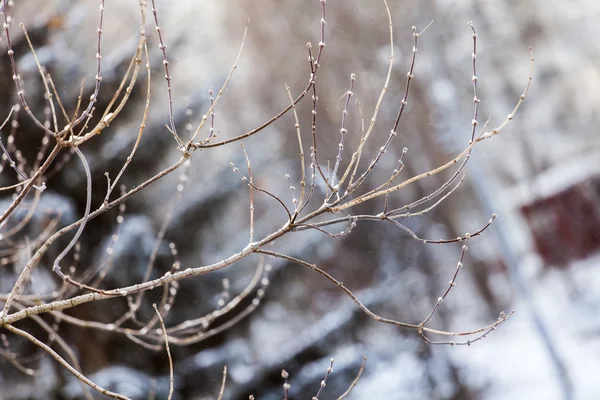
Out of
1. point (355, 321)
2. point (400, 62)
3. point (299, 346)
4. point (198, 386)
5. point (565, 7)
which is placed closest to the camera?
point (198, 386)

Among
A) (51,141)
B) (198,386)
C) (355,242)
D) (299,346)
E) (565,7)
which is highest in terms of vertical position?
(565,7)

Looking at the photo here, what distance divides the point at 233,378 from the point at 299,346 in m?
0.89

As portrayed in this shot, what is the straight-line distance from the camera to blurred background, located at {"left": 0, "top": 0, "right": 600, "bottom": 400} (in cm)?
378

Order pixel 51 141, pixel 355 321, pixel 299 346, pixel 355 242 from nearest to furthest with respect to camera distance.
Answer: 1. pixel 51 141
2. pixel 299 346
3. pixel 355 321
4. pixel 355 242

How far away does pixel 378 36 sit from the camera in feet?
20.4

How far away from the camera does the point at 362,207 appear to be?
6012mm

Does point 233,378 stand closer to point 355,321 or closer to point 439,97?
point 355,321

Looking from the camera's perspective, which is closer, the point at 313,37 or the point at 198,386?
the point at 198,386

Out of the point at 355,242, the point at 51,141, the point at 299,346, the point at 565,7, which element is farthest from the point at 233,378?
the point at 565,7

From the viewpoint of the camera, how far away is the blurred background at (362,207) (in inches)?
149

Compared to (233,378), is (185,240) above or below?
above

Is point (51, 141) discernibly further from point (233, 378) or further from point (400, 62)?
point (400, 62)

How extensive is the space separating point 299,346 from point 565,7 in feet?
18.0

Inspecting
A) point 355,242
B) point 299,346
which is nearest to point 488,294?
point 355,242
